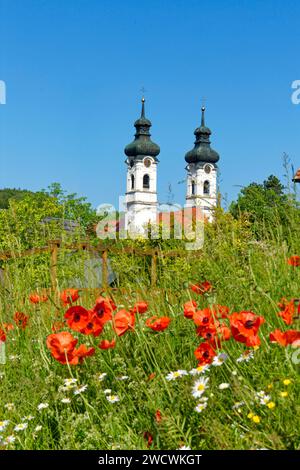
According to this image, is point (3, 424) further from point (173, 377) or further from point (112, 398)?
point (173, 377)

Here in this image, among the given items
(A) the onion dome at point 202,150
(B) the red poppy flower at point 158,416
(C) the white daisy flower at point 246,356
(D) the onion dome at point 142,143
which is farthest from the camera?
(D) the onion dome at point 142,143

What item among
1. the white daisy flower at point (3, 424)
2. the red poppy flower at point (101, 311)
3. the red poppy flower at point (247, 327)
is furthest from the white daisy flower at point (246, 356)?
the white daisy flower at point (3, 424)

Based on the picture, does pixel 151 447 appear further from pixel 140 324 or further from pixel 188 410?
pixel 140 324

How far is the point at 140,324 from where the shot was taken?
2885 millimetres

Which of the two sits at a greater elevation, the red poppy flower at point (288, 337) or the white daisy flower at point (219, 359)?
the red poppy flower at point (288, 337)

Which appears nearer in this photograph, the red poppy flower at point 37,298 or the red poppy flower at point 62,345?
the red poppy flower at point 62,345

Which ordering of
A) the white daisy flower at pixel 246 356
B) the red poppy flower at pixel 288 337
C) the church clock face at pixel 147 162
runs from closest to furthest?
the red poppy flower at pixel 288 337, the white daisy flower at pixel 246 356, the church clock face at pixel 147 162

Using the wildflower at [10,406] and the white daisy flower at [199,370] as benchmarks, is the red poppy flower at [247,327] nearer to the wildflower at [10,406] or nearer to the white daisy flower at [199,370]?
the white daisy flower at [199,370]

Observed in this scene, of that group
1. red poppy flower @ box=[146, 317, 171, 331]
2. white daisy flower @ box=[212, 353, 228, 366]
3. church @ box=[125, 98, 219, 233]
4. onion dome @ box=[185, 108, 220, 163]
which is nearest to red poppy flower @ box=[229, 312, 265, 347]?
white daisy flower @ box=[212, 353, 228, 366]

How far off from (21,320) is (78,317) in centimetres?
94

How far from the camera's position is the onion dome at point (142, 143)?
308 feet

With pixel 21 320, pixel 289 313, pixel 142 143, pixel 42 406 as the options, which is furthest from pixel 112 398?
pixel 142 143

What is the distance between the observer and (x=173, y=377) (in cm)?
249

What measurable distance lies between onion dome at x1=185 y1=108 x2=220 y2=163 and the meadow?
298 ft
